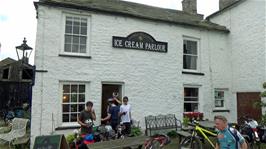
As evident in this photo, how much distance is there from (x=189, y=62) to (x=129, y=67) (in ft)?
12.2

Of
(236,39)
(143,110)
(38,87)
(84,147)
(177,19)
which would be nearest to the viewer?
(84,147)

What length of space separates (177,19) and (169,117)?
189 inches

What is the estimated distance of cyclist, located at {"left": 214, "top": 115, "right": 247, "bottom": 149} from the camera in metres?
4.68

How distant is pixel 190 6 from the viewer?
704 inches

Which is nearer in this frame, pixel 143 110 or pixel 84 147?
pixel 84 147

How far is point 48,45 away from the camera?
10.6 meters

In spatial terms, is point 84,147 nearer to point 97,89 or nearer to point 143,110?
point 97,89

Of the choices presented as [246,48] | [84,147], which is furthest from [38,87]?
[246,48]

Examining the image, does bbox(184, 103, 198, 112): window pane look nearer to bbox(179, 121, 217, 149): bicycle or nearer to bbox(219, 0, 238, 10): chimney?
bbox(179, 121, 217, 149): bicycle

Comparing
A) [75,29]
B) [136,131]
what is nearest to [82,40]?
[75,29]

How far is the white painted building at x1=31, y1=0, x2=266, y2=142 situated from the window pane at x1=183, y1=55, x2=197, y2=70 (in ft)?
0.16

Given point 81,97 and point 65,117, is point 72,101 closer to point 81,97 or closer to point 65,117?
point 81,97

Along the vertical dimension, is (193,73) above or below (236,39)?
below

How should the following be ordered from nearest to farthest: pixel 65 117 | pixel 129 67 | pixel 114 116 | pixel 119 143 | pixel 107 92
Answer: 1. pixel 119 143
2. pixel 114 116
3. pixel 65 117
4. pixel 129 67
5. pixel 107 92
